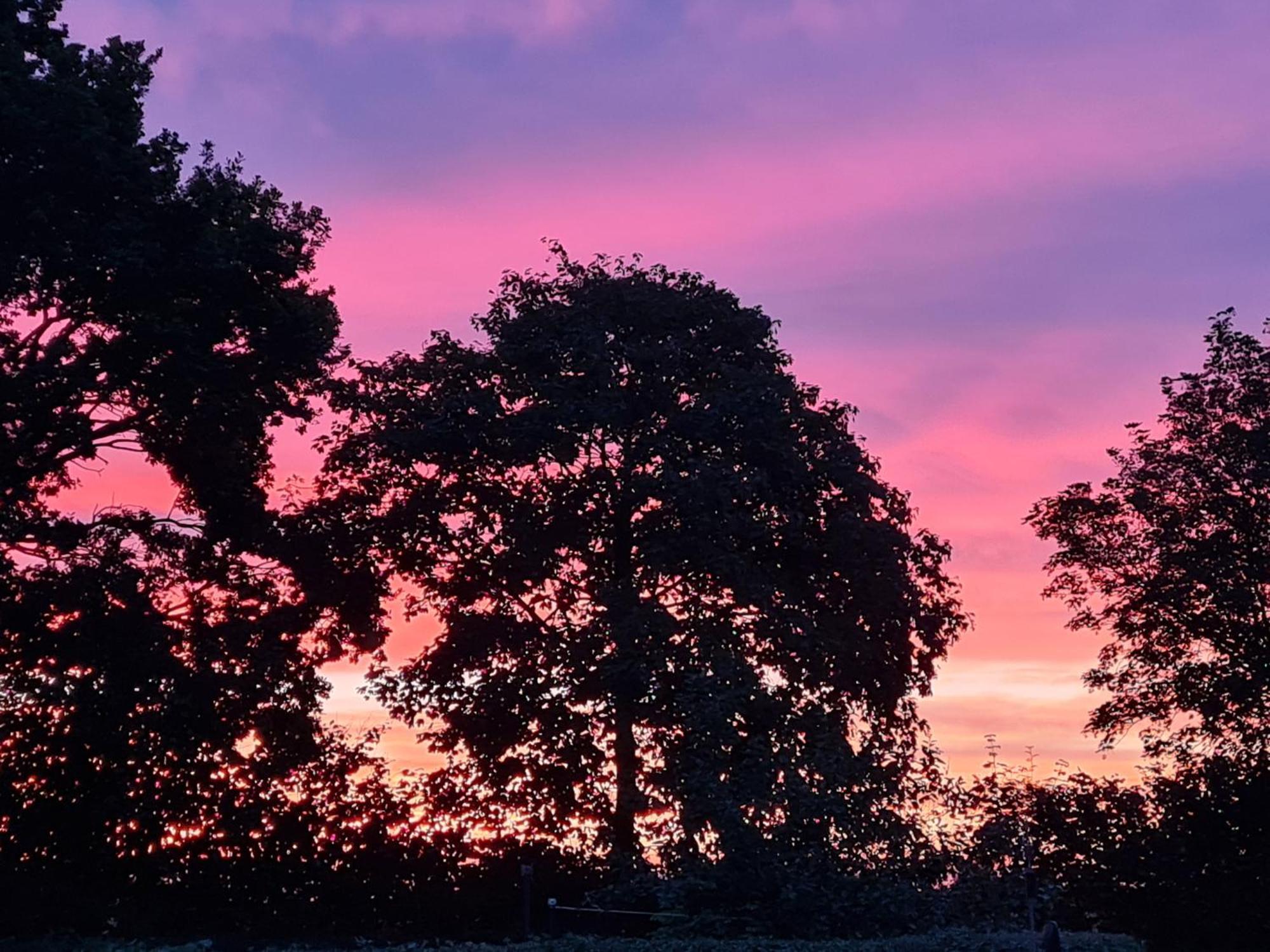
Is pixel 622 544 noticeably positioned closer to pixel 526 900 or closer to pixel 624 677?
pixel 624 677

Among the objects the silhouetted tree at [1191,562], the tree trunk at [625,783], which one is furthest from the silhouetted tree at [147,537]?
the silhouetted tree at [1191,562]

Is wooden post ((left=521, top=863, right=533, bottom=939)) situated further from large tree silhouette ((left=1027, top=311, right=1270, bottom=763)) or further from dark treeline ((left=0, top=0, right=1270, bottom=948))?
large tree silhouette ((left=1027, top=311, right=1270, bottom=763))

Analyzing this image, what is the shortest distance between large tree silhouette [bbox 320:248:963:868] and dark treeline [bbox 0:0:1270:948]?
0.09m

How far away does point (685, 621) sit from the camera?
28.7m

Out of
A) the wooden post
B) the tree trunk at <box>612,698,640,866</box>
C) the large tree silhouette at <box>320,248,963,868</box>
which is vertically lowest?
the wooden post

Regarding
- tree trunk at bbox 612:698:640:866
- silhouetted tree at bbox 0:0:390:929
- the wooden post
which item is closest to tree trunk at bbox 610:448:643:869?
tree trunk at bbox 612:698:640:866

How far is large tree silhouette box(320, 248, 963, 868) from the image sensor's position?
2895cm

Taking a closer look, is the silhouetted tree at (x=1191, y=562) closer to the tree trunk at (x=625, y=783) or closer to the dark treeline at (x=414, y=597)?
the dark treeline at (x=414, y=597)

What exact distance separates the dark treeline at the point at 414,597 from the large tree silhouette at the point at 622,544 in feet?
0.30

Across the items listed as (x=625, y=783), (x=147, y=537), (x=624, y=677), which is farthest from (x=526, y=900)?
(x=147, y=537)

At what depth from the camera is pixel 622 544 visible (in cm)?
3175

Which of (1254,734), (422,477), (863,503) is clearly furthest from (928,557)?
(422,477)

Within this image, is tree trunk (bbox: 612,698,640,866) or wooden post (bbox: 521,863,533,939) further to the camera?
tree trunk (bbox: 612,698,640,866)

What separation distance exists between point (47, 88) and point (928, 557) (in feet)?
75.4
